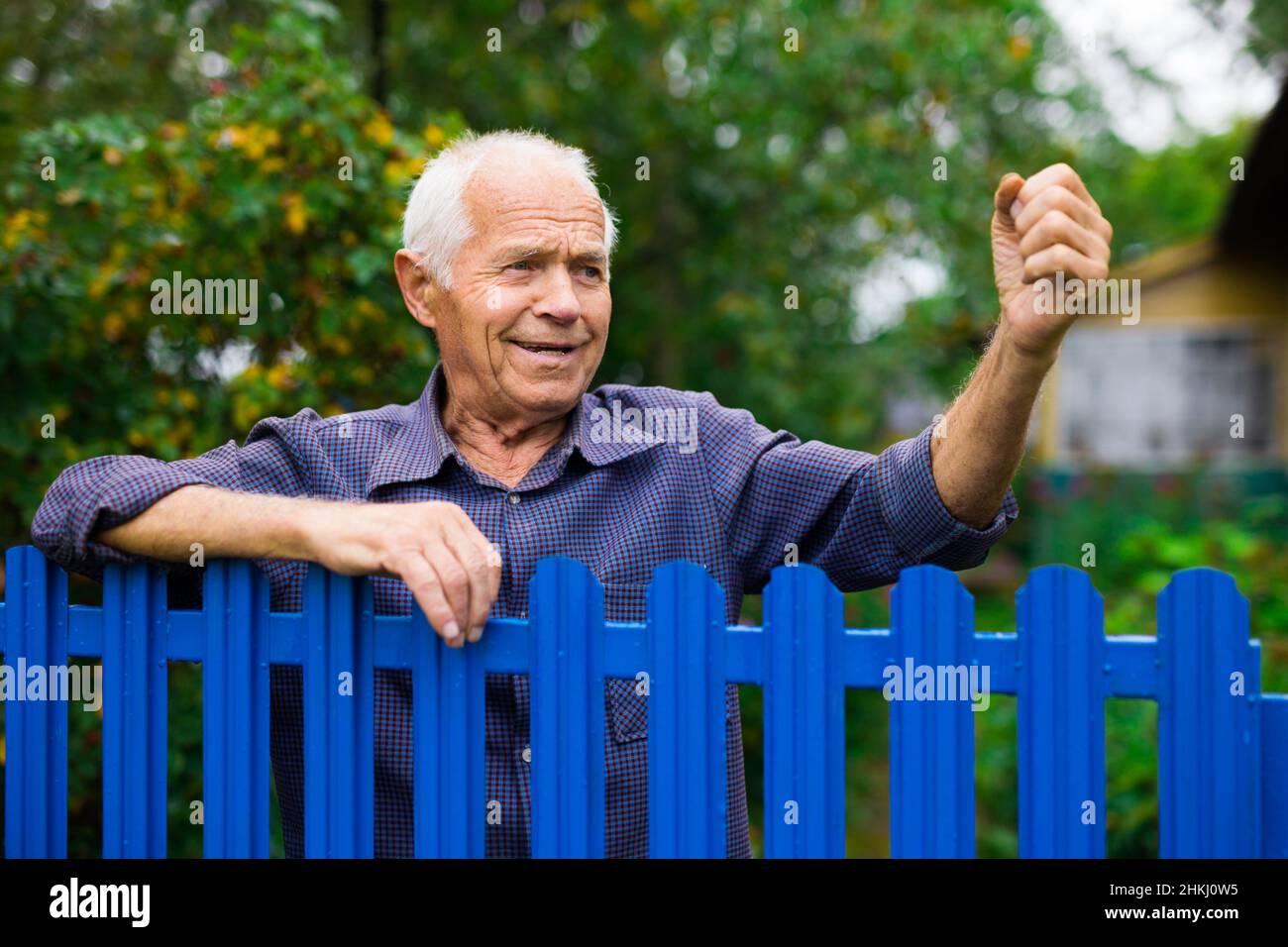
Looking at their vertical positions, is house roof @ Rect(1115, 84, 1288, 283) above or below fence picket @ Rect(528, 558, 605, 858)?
above

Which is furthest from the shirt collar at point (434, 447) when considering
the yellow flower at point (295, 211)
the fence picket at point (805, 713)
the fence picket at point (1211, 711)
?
the yellow flower at point (295, 211)

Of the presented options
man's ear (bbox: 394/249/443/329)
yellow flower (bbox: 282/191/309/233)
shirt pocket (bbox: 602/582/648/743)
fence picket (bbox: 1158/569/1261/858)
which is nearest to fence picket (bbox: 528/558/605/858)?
shirt pocket (bbox: 602/582/648/743)

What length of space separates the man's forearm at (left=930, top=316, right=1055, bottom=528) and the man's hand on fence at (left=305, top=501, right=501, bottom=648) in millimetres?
713

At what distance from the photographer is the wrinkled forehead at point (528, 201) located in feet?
6.99

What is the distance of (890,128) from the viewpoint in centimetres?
734

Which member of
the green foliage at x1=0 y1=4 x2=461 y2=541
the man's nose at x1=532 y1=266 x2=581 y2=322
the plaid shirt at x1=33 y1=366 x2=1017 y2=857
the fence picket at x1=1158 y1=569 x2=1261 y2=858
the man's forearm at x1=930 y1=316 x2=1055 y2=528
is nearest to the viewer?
the fence picket at x1=1158 y1=569 x2=1261 y2=858

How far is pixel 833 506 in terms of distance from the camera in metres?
2.11

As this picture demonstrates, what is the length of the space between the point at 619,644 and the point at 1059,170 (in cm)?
92

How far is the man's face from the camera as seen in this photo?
2.13 metres

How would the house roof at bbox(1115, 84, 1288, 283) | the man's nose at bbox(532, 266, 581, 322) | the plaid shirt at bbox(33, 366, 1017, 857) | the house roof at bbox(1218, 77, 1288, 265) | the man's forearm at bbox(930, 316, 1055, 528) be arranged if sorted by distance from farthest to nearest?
the house roof at bbox(1115, 84, 1288, 283) → the house roof at bbox(1218, 77, 1288, 265) → the man's nose at bbox(532, 266, 581, 322) → the plaid shirt at bbox(33, 366, 1017, 857) → the man's forearm at bbox(930, 316, 1055, 528)

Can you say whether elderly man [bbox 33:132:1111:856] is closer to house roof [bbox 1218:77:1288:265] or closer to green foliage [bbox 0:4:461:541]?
green foliage [bbox 0:4:461:541]

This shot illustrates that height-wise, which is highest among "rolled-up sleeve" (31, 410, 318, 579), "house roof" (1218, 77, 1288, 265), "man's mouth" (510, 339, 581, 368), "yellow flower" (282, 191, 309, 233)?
"house roof" (1218, 77, 1288, 265)
